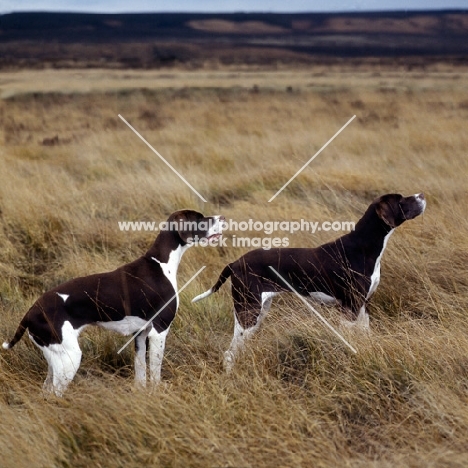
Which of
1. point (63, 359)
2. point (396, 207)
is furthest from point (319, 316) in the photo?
point (63, 359)

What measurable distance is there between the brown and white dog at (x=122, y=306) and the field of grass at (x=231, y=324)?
21cm

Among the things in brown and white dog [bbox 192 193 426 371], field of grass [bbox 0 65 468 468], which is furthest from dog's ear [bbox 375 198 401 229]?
field of grass [bbox 0 65 468 468]

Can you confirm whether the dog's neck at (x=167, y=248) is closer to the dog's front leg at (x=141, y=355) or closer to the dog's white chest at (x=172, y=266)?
the dog's white chest at (x=172, y=266)

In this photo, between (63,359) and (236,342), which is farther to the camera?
(236,342)

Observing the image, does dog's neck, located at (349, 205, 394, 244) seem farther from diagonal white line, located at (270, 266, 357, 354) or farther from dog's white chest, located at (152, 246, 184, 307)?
dog's white chest, located at (152, 246, 184, 307)

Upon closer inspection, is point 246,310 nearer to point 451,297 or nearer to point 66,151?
point 451,297

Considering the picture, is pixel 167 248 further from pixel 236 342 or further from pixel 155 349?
pixel 236 342

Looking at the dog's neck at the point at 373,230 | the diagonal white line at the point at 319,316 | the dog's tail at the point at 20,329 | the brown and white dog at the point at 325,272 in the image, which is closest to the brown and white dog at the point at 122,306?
the dog's tail at the point at 20,329

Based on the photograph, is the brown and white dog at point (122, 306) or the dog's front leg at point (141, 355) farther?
the dog's front leg at point (141, 355)

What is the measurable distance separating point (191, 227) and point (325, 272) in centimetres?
106

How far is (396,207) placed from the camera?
5.96 meters

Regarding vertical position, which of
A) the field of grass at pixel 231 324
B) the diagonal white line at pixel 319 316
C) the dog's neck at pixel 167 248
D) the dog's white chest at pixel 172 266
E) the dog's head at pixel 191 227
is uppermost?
the dog's head at pixel 191 227

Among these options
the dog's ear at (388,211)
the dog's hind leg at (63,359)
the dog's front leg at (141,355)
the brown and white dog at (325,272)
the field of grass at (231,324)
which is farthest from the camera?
the dog's ear at (388,211)

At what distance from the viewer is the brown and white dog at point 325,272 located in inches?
227
